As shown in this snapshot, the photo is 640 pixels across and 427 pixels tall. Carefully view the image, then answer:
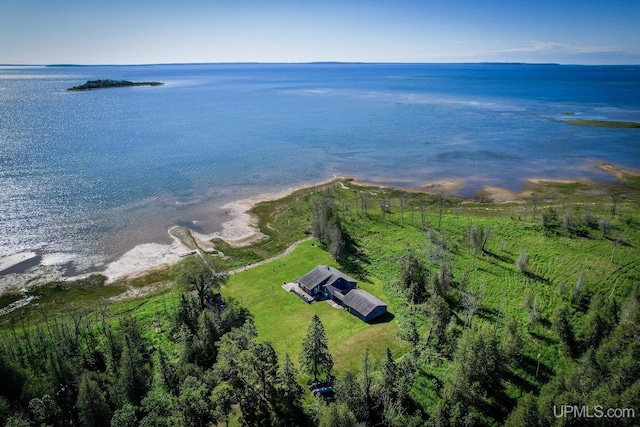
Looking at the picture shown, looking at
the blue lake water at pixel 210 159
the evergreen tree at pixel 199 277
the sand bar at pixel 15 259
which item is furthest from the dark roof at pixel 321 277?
the sand bar at pixel 15 259

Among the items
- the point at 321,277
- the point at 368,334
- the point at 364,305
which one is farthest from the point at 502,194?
the point at 368,334

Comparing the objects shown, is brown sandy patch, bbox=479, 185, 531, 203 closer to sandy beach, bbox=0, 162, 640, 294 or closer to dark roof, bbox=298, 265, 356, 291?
sandy beach, bbox=0, 162, 640, 294

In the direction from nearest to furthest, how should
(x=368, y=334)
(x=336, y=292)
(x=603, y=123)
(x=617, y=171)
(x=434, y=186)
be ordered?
(x=368, y=334), (x=336, y=292), (x=434, y=186), (x=617, y=171), (x=603, y=123)

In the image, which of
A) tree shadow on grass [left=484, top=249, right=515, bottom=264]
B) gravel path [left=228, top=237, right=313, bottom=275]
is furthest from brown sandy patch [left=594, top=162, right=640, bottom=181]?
gravel path [left=228, top=237, right=313, bottom=275]

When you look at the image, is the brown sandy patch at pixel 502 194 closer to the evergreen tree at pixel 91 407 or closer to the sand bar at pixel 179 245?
the sand bar at pixel 179 245

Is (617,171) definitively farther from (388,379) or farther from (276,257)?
(388,379)

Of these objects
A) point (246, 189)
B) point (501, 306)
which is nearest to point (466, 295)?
point (501, 306)
